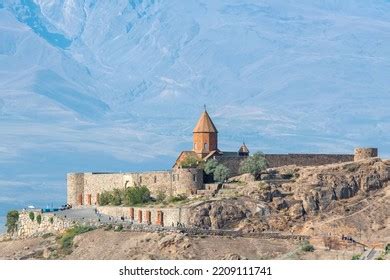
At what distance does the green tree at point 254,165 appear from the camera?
86750 mm

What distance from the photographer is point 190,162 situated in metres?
88.3

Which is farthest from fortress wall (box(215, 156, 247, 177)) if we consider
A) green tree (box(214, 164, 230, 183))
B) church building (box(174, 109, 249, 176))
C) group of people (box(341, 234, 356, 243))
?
group of people (box(341, 234, 356, 243))

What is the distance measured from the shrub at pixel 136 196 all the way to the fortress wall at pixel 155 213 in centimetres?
64

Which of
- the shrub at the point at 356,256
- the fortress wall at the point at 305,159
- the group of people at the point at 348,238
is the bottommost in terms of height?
the shrub at the point at 356,256

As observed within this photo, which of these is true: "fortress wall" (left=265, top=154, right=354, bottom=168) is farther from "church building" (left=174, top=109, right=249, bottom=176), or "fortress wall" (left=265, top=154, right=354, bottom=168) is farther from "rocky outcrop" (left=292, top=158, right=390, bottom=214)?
"rocky outcrop" (left=292, top=158, right=390, bottom=214)

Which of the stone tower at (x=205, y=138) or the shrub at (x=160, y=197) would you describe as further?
the stone tower at (x=205, y=138)

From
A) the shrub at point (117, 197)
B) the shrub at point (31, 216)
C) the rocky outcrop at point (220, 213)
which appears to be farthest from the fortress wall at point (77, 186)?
the rocky outcrop at point (220, 213)

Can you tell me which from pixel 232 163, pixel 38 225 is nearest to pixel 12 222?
pixel 38 225

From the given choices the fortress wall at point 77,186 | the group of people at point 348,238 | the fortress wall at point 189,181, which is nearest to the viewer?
the group of people at point 348,238

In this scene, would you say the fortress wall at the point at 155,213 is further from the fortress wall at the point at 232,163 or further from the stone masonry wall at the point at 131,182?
the fortress wall at the point at 232,163

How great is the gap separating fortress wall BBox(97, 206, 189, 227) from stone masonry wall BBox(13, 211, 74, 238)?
2.86 m

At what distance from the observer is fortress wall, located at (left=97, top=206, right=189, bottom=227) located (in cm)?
8050

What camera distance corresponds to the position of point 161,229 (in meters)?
77.8
